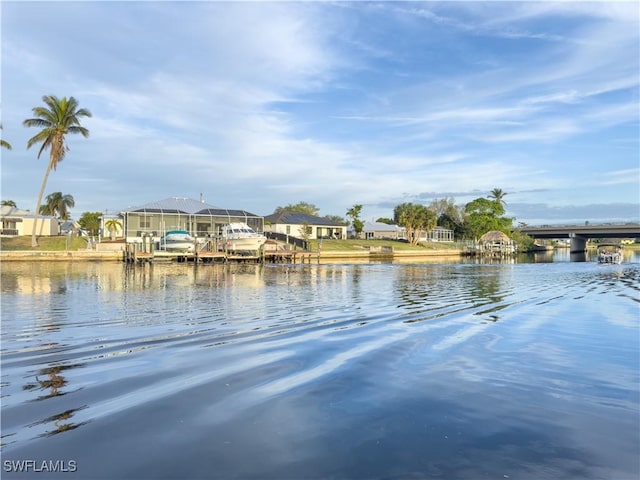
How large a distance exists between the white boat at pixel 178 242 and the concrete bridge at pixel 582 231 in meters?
90.4

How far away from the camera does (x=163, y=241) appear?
55.2 meters

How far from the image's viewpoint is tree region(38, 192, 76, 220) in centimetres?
9854

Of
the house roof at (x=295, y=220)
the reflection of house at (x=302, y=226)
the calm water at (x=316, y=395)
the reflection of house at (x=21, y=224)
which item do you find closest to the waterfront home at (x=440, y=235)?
the reflection of house at (x=302, y=226)

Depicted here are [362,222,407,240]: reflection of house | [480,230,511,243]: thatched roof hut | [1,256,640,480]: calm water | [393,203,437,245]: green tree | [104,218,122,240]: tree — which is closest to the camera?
[1,256,640,480]: calm water

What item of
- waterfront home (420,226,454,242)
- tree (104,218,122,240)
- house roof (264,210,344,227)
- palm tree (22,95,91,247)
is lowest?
waterfront home (420,226,454,242)

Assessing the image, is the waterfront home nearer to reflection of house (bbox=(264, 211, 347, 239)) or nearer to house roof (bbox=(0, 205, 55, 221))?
reflection of house (bbox=(264, 211, 347, 239))

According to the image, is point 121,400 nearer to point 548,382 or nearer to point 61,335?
point 61,335

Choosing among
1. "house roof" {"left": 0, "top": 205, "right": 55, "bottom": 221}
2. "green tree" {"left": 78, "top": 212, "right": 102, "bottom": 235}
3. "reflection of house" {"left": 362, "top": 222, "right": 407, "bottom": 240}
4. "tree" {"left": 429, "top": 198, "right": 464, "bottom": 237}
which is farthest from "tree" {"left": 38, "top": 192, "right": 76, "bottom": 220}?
"tree" {"left": 429, "top": 198, "right": 464, "bottom": 237}

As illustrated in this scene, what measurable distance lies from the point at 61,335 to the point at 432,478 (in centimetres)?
968

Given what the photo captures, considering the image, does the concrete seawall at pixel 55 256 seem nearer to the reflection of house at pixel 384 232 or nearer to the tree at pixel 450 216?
the reflection of house at pixel 384 232

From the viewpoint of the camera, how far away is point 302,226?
84.2m

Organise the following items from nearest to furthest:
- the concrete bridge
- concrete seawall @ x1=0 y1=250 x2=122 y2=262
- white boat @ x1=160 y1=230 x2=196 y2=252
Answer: concrete seawall @ x1=0 y1=250 x2=122 y2=262 → white boat @ x1=160 y1=230 x2=196 y2=252 → the concrete bridge

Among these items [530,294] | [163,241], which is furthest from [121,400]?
[163,241]

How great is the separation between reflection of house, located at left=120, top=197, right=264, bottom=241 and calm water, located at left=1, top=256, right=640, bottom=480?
49125 mm
